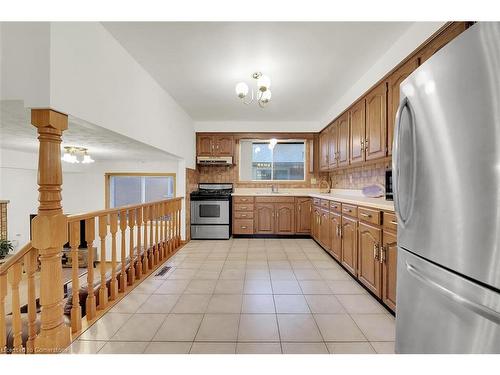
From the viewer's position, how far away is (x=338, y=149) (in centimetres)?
394

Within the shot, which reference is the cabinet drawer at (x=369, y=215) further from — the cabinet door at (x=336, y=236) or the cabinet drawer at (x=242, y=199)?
the cabinet drawer at (x=242, y=199)

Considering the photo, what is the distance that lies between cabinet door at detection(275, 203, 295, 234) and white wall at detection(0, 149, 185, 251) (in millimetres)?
1908

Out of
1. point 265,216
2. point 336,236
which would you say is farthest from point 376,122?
point 265,216

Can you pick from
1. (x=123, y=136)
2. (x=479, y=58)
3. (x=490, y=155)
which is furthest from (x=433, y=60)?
(x=123, y=136)

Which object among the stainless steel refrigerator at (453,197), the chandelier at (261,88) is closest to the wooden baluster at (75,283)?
the chandelier at (261,88)

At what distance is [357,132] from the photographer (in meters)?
3.15

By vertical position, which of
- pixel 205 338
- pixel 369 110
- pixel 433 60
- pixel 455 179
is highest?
pixel 369 110

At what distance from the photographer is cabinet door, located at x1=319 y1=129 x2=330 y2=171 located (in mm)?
4562

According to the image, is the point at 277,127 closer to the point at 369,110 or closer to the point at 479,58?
the point at 369,110

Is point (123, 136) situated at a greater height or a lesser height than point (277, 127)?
lesser

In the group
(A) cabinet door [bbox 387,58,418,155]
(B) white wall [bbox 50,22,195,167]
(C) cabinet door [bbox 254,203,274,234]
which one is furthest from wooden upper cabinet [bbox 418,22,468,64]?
(C) cabinet door [bbox 254,203,274,234]

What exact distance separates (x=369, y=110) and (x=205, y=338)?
2.77m

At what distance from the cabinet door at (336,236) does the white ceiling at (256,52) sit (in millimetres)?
1774
